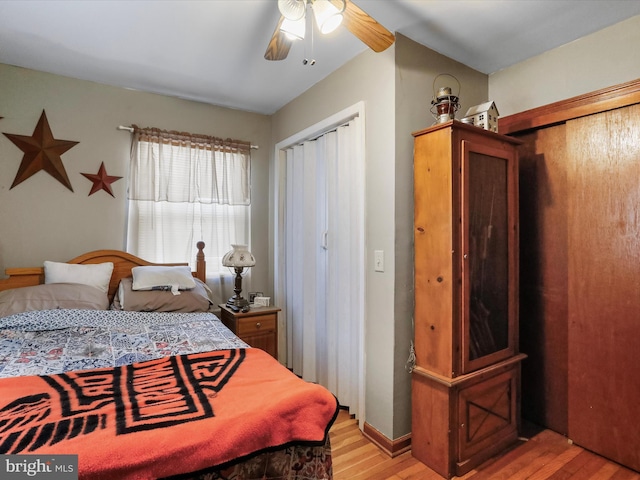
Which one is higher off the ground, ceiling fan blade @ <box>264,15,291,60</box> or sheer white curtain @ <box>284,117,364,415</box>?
ceiling fan blade @ <box>264,15,291,60</box>

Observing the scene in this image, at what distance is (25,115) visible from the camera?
2514 millimetres

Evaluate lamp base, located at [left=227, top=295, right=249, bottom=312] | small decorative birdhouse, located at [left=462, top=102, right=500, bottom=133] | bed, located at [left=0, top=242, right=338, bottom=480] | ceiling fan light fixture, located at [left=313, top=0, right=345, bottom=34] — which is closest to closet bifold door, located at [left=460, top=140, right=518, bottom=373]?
small decorative birdhouse, located at [left=462, top=102, right=500, bottom=133]

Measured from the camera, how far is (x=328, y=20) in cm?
142

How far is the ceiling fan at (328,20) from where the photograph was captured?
4.57 ft

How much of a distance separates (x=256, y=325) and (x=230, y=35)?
208 cm

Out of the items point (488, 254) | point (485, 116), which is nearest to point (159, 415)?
point (488, 254)

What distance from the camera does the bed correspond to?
3.10 ft

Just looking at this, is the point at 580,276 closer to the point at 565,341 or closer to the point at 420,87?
the point at 565,341

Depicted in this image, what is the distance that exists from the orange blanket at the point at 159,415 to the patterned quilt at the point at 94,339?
0.16 meters

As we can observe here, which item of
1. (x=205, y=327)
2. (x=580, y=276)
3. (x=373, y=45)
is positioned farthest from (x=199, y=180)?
(x=580, y=276)

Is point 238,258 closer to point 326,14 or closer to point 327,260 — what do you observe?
point 327,260

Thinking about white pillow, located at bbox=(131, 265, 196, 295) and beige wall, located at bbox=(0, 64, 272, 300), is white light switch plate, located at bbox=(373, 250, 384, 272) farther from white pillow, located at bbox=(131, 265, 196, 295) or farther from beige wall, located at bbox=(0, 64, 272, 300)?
beige wall, located at bbox=(0, 64, 272, 300)

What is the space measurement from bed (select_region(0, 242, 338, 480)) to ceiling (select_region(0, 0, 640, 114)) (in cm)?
163

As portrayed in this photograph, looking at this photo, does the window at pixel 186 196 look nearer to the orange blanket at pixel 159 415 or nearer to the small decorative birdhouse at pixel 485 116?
the orange blanket at pixel 159 415
